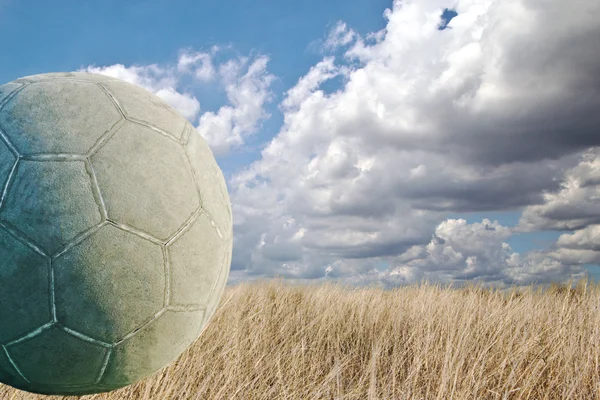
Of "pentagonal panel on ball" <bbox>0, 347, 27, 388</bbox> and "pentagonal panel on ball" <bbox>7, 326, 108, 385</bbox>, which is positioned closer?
"pentagonal panel on ball" <bbox>7, 326, 108, 385</bbox>

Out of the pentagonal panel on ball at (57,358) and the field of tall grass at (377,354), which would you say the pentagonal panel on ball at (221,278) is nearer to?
the pentagonal panel on ball at (57,358)

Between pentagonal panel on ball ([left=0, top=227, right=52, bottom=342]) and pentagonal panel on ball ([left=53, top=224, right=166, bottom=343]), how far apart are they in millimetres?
64

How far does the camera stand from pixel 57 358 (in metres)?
2.56

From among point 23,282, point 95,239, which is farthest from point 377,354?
point 23,282

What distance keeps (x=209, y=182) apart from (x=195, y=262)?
0.54 m

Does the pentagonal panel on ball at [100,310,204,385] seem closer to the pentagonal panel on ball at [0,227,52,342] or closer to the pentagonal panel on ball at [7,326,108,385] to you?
the pentagonal panel on ball at [7,326,108,385]

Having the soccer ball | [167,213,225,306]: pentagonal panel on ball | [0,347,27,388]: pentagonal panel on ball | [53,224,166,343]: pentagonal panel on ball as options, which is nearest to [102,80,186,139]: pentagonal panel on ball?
the soccer ball

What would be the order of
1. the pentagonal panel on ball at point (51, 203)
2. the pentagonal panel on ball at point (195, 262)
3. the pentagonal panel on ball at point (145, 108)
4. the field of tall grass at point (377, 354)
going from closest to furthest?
the pentagonal panel on ball at point (51, 203) → the pentagonal panel on ball at point (195, 262) → the pentagonal panel on ball at point (145, 108) → the field of tall grass at point (377, 354)

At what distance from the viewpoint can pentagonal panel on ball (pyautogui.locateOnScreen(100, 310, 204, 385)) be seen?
2.61 m

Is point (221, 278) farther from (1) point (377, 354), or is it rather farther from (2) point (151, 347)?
(1) point (377, 354)

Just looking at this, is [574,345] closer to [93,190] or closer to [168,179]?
[168,179]

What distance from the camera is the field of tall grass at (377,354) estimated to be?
175 inches

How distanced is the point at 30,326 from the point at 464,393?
3701mm

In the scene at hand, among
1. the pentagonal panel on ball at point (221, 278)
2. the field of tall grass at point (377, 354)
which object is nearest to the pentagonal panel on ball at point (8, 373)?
the field of tall grass at point (377, 354)
